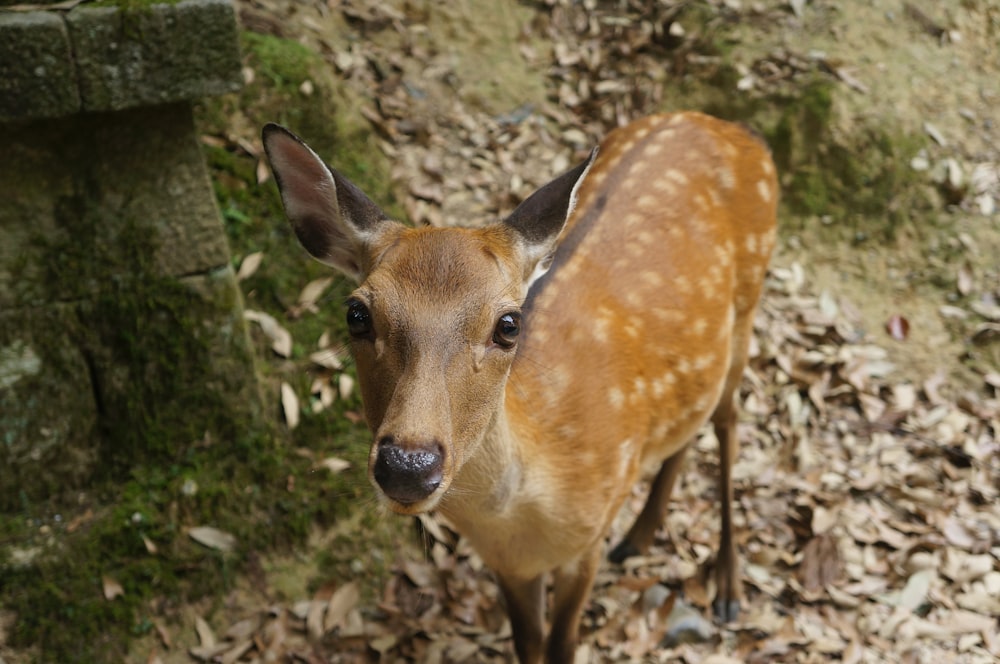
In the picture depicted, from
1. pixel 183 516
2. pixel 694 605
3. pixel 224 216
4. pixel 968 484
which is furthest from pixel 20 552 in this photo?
pixel 968 484

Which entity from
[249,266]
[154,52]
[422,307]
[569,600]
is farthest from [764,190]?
[154,52]

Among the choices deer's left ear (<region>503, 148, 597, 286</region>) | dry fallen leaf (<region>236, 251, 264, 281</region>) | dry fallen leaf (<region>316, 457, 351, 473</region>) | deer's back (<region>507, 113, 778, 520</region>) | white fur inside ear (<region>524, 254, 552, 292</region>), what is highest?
deer's left ear (<region>503, 148, 597, 286</region>)

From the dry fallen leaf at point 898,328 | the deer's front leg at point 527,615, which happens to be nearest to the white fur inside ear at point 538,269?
the deer's front leg at point 527,615

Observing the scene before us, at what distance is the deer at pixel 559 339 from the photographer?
2365 millimetres

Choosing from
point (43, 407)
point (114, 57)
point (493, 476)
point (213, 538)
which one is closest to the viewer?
point (493, 476)

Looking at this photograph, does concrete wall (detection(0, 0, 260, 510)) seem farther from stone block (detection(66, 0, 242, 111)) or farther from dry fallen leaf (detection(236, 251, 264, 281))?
dry fallen leaf (detection(236, 251, 264, 281))

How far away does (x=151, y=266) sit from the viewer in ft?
11.7

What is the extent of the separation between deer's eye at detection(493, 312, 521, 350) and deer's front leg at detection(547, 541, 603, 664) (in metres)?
1.14

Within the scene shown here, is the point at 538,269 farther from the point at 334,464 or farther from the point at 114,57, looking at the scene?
the point at 334,464

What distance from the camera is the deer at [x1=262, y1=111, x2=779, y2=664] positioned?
2365 mm

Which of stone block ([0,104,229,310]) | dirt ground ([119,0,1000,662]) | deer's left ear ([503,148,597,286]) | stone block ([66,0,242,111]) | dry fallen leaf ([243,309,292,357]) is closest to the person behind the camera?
deer's left ear ([503,148,597,286])

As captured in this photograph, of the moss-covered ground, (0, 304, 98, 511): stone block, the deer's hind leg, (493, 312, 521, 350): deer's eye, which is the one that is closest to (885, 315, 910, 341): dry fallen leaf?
the deer's hind leg

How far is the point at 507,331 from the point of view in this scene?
248 centimetres

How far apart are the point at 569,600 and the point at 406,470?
5.20 feet
